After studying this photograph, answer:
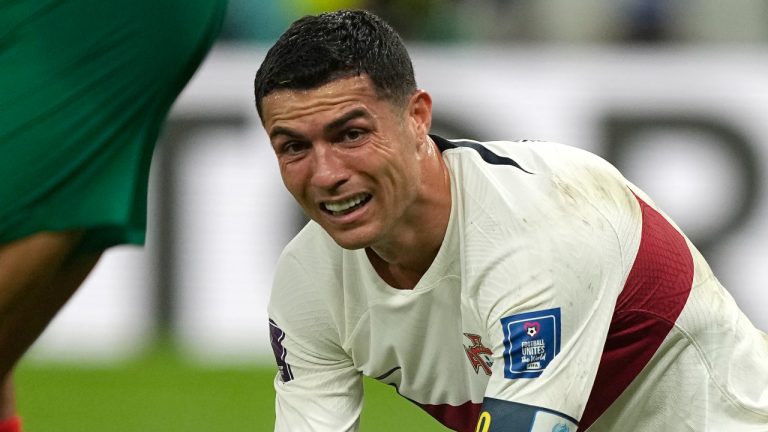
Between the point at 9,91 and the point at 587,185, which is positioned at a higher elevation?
the point at 9,91

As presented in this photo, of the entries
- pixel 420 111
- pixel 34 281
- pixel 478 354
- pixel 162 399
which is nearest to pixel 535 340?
pixel 478 354

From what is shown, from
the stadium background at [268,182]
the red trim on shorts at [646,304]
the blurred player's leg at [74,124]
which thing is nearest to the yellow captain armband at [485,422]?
the red trim on shorts at [646,304]

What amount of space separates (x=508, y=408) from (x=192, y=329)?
149 inches

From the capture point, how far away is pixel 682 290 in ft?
9.94

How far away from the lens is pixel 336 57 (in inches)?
109

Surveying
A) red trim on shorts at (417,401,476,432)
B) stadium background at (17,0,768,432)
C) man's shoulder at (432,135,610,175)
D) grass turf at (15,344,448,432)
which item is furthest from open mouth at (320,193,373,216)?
stadium background at (17,0,768,432)

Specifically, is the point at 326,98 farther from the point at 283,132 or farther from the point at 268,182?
the point at 268,182

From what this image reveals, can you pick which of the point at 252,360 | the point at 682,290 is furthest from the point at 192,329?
the point at 682,290

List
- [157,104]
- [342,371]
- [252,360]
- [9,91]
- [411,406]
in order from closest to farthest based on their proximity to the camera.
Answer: [9,91] → [157,104] → [342,371] → [411,406] → [252,360]

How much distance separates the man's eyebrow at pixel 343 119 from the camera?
2.76 meters

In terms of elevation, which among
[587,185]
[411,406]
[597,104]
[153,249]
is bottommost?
[411,406]

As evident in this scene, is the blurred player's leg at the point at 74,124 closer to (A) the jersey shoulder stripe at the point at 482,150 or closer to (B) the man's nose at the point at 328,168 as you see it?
(B) the man's nose at the point at 328,168

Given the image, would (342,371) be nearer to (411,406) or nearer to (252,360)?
(411,406)

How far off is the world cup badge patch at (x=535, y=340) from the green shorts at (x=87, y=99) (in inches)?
30.3
